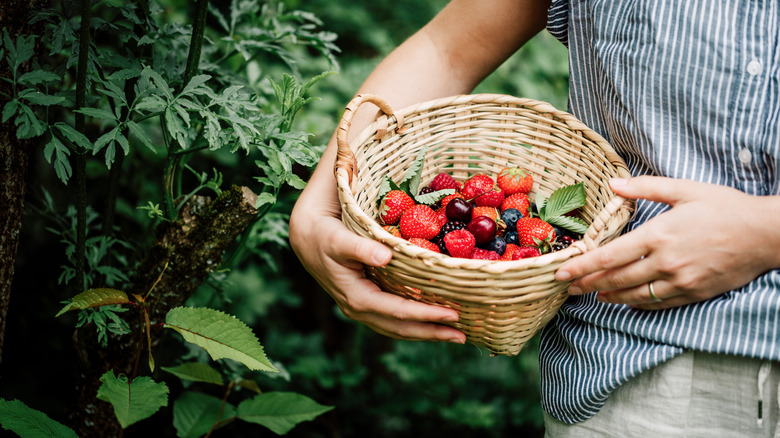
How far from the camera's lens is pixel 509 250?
1.33 m

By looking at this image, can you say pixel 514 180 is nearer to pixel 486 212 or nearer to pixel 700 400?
pixel 486 212

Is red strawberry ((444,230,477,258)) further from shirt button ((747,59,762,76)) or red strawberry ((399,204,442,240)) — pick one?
shirt button ((747,59,762,76))

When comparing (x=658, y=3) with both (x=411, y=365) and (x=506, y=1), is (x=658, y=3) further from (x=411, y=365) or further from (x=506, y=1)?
(x=411, y=365)

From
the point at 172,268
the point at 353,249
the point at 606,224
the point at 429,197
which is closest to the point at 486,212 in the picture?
the point at 429,197

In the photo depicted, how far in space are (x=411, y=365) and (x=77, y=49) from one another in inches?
75.7

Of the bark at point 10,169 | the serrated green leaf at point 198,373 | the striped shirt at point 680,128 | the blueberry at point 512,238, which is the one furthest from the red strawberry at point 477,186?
the bark at point 10,169

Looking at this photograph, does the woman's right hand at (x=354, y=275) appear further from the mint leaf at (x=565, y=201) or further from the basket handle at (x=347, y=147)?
the mint leaf at (x=565, y=201)

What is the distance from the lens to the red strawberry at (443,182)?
1465 millimetres

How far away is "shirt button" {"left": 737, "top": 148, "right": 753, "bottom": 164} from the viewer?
97cm

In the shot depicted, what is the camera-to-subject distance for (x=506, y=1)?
132 centimetres

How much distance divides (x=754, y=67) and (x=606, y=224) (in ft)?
1.15

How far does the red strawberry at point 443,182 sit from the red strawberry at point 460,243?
0.21 m

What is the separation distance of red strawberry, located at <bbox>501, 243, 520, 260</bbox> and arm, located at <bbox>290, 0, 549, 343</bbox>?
0.28m

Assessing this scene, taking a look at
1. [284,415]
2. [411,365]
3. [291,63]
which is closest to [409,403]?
[411,365]
